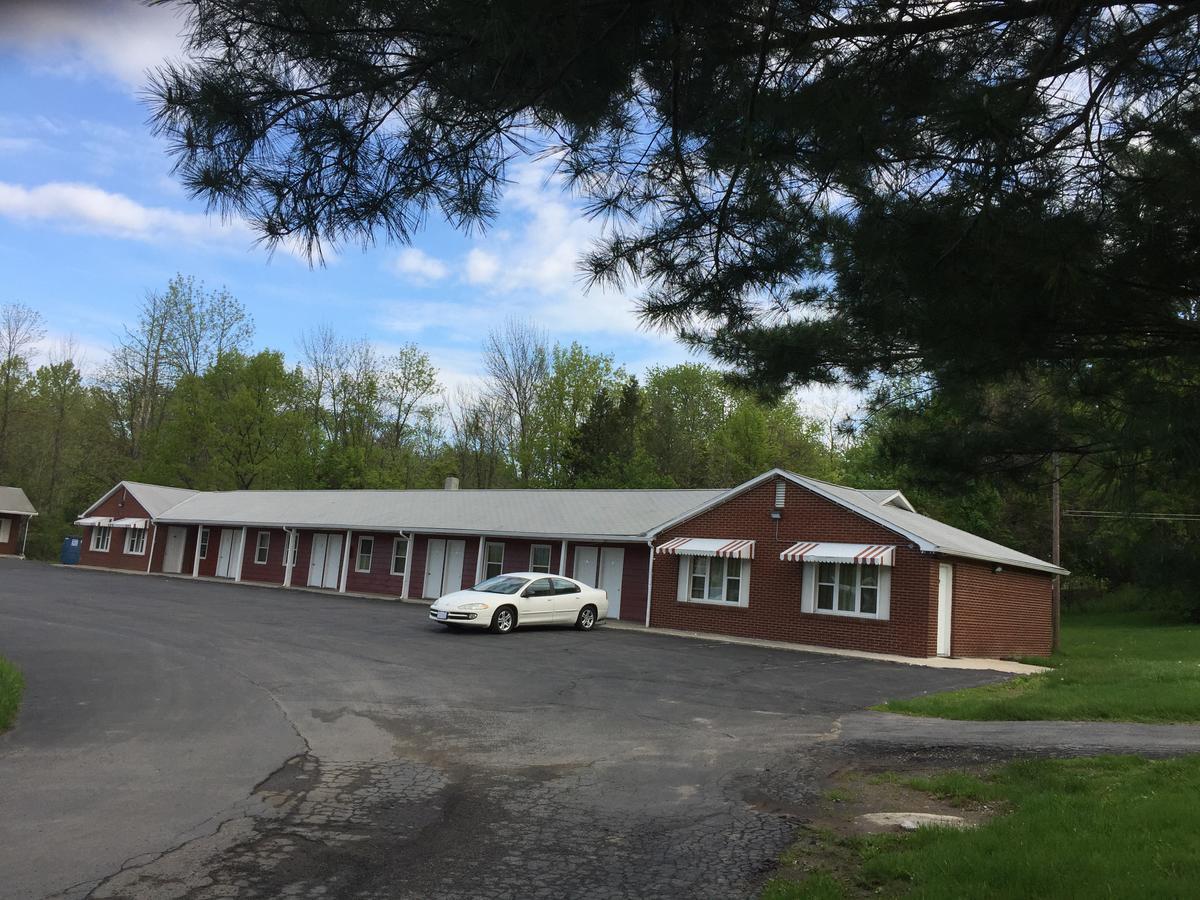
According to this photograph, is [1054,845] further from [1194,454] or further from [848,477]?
[848,477]

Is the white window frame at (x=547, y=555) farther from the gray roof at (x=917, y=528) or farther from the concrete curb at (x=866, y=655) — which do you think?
the gray roof at (x=917, y=528)

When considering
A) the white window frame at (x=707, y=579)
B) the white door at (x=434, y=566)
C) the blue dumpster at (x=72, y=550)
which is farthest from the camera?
the blue dumpster at (x=72, y=550)

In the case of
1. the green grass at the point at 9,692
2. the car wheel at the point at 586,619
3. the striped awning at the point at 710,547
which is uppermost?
the striped awning at the point at 710,547

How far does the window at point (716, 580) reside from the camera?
940 inches

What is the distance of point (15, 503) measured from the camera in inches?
1986

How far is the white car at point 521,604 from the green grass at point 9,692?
9329 millimetres

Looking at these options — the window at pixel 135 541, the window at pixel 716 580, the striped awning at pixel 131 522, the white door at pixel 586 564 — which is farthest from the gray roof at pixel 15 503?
the window at pixel 716 580

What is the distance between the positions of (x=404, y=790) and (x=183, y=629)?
41.7 ft

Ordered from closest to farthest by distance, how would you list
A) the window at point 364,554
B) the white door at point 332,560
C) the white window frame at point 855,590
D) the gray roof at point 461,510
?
1. the white window frame at point 855,590
2. the gray roof at point 461,510
3. the window at point 364,554
4. the white door at point 332,560

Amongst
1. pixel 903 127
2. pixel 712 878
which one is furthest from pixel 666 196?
pixel 712 878

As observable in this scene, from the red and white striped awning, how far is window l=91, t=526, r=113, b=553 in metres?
35.3

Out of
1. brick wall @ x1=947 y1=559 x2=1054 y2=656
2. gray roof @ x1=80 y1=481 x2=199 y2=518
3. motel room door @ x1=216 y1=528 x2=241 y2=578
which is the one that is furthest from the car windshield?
gray roof @ x1=80 y1=481 x2=199 y2=518

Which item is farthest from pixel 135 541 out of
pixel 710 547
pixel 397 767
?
pixel 397 767

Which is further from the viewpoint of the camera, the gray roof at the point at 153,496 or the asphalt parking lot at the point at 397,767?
the gray roof at the point at 153,496
